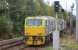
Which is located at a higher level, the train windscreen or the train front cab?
the train windscreen

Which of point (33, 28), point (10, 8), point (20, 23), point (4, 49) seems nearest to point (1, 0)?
point (10, 8)

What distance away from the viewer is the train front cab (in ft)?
74.0

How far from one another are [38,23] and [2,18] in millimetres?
9580

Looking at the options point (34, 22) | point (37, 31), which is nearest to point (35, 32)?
point (37, 31)

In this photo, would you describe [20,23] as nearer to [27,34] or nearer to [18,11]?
[18,11]

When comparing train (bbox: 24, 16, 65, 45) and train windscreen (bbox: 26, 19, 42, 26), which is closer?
train (bbox: 24, 16, 65, 45)

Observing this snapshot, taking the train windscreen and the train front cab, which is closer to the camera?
the train front cab

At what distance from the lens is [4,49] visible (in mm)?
19438

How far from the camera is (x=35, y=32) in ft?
74.9

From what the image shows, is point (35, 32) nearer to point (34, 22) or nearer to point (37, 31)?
point (37, 31)

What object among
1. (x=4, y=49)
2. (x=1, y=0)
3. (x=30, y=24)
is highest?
(x=1, y=0)

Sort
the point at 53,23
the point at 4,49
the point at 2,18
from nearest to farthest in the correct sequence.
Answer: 1. the point at 4,49
2. the point at 53,23
3. the point at 2,18

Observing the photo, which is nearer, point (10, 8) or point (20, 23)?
point (10, 8)

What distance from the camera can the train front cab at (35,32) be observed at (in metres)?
22.5
